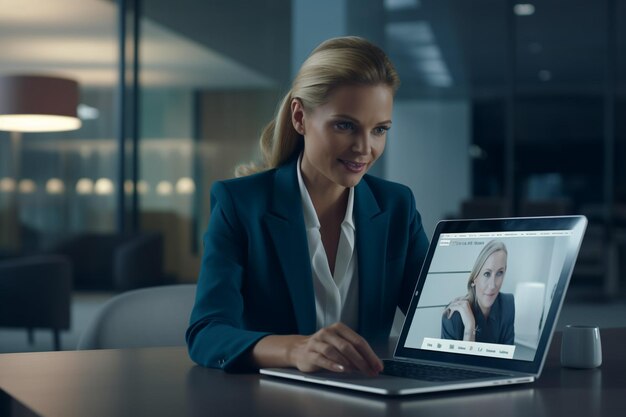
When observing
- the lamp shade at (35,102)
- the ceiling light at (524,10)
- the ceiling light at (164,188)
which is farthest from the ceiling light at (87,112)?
the ceiling light at (524,10)

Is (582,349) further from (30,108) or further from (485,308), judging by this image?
(30,108)

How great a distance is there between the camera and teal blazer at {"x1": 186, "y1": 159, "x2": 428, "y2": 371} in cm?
145

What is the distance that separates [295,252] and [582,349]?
20.4 inches

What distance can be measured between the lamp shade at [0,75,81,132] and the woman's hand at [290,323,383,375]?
14.4 feet

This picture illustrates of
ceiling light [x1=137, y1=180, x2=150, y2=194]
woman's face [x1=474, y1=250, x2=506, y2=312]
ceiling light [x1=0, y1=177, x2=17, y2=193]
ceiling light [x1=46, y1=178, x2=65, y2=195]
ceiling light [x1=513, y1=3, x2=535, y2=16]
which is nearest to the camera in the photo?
woman's face [x1=474, y1=250, x2=506, y2=312]

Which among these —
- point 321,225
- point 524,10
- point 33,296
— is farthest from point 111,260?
point 321,225

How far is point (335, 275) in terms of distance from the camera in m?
1.58

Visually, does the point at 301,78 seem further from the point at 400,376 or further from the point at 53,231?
the point at 53,231

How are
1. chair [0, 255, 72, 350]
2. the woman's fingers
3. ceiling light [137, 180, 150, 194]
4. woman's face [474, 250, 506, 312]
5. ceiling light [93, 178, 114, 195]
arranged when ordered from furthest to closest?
ceiling light [137, 180, 150, 194] → ceiling light [93, 178, 114, 195] → chair [0, 255, 72, 350] → woman's face [474, 250, 506, 312] → the woman's fingers

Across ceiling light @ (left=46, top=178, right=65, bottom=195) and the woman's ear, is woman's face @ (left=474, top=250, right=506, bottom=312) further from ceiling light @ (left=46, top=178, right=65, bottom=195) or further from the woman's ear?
ceiling light @ (left=46, top=178, right=65, bottom=195)

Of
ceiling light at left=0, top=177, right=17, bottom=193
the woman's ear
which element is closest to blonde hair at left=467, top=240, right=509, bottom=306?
the woman's ear

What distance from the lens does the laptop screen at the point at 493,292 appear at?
1.15m

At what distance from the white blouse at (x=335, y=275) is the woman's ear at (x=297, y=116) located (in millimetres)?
86

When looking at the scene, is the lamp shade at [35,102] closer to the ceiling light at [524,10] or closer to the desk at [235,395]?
the ceiling light at [524,10]
